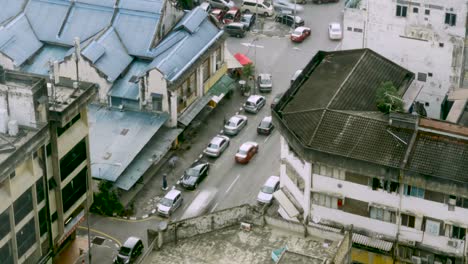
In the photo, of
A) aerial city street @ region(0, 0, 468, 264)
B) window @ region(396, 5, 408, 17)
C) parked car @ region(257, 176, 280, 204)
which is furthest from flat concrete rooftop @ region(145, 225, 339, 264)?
window @ region(396, 5, 408, 17)

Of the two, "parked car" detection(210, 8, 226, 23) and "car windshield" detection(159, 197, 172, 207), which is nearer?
"car windshield" detection(159, 197, 172, 207)

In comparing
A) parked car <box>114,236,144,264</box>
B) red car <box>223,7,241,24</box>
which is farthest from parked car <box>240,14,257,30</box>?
parked car <box>114,236,144,264</box>

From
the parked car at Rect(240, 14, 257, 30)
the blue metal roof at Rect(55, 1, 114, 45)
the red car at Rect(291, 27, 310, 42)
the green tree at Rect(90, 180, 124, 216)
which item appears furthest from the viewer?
the parked car at Rect(240, 14, 257, 30)

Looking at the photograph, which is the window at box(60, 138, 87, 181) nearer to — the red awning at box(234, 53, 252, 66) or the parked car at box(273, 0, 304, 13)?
the red awning at box(234, 53, 252, 66)

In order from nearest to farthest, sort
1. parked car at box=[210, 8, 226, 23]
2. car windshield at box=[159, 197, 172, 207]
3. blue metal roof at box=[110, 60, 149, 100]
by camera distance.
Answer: car windshield at box=[159, 197, 172, 207] < blue metal roof at box=[110, 60, 149, 100] < parked car at box=[210, 8, 226, 23]

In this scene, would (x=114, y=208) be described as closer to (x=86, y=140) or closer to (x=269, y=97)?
(x=86, y=140)

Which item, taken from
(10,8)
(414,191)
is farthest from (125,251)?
(10,8)

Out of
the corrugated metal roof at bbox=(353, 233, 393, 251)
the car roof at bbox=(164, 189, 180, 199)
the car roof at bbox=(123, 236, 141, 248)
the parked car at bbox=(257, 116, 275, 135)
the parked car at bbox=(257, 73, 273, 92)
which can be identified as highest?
the parked car at bbox=(257, 73, 273, 92)

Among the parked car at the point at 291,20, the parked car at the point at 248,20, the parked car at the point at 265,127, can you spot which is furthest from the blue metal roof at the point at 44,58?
the parked car at the point at 291,20

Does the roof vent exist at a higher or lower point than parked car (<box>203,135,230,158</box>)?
higher
